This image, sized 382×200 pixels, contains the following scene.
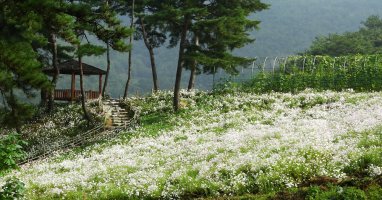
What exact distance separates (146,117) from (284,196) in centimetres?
2178

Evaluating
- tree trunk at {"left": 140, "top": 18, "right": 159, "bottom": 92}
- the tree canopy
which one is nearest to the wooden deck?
tree trunk at {"left": 140, "top": 18, "right": 159, "bottom": 92}

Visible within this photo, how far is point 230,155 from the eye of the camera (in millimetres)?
15875

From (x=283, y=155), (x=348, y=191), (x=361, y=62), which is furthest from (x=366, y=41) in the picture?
(x=348, y=191)

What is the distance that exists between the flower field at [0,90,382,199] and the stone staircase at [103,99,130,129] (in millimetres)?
5845

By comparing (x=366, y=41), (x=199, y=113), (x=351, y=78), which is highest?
(x=366, y=41)

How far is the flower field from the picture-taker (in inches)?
506

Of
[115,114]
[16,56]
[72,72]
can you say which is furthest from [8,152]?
[72,72]

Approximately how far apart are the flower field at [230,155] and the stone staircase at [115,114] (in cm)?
584

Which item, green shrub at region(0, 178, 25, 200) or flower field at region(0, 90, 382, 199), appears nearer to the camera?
green shrub at region(0, 178, 25, 200)

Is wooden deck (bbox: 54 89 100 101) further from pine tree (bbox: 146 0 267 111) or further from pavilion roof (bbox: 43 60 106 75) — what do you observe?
pine tree (bbox: 146 0 267 111)

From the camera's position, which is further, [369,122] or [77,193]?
[369,122]

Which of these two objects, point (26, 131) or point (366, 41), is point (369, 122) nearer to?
point (26, 131)

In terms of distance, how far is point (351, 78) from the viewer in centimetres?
3256

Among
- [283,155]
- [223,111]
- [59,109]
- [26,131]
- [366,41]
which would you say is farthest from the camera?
[366,41]
